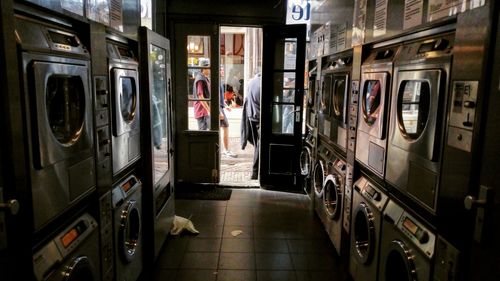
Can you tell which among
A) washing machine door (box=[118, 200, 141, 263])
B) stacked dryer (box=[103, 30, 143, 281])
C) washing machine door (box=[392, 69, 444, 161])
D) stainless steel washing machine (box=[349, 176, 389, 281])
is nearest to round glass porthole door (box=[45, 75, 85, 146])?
stacked dryer (box=[103, 30, 143, 281])

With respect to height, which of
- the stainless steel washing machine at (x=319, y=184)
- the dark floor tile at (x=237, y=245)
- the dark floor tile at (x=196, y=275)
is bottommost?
the dark floor tile at (x=196, y=275)

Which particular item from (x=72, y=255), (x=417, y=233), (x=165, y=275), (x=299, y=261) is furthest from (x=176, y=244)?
(x=417, y=233)

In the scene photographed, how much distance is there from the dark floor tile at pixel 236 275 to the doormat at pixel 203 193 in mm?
1882

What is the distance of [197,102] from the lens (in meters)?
5.42

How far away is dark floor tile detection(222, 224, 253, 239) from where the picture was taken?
3902 millimetres

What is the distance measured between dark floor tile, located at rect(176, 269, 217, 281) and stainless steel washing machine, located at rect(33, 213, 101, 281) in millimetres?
1051

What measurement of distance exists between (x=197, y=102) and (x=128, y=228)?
2920 millimetres

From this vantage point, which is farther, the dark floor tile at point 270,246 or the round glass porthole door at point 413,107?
the dark floor tile at point 270,246

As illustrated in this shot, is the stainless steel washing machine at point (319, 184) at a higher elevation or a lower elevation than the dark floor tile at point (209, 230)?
higher

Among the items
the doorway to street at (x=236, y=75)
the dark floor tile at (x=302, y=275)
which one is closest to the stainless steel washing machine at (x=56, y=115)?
the dark floor tile at (x=302, y=275)

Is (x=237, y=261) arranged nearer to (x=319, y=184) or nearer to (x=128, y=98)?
(x=319, y=184)

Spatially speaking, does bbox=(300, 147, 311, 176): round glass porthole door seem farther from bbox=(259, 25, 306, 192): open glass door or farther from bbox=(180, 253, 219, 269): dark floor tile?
bbox=(180, 253, 219, 269): dark floor tile

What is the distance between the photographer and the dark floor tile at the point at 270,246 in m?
3.59

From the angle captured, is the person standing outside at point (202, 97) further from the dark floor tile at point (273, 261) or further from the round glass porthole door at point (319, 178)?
the dark floor tile at point (273, 261)
